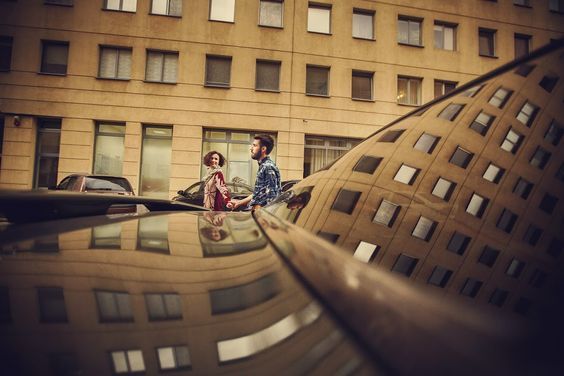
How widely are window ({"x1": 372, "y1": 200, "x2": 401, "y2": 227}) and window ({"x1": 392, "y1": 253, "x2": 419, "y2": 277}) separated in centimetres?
16

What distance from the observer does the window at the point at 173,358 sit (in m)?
0.30

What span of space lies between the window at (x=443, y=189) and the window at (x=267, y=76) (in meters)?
12.1

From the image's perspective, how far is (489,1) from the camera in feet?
45.5

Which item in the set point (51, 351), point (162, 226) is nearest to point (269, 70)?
point (162, 226)

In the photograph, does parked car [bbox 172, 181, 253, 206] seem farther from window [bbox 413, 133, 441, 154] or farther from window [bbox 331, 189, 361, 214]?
window [bbox 413, 133, 441, 154]

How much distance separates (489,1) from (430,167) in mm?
18194

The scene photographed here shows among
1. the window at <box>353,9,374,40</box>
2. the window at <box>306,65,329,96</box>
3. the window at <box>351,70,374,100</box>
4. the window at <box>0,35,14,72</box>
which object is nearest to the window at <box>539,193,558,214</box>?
the window at <box>306,65,329,96</box>

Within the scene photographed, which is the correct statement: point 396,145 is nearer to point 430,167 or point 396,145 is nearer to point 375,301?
point 430,167

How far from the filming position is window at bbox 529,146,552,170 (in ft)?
1.86

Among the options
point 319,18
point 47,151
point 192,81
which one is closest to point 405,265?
point 192,81

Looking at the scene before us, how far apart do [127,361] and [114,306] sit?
143 millimetres

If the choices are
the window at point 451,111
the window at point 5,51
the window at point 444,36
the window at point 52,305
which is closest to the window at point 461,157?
the window at point 451,111

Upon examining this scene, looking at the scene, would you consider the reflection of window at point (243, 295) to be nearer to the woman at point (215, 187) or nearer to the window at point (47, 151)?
the woman at point (215, 187)

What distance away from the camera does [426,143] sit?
0.87m
